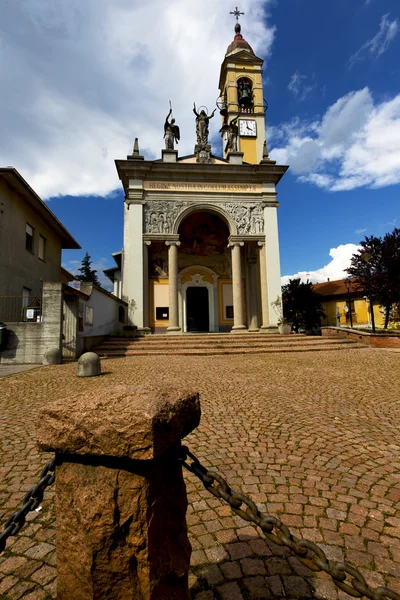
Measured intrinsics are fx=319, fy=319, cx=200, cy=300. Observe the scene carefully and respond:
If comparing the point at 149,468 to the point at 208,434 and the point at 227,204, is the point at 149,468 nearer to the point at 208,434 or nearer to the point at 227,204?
the point at 208,434

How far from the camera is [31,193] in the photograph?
1491cm

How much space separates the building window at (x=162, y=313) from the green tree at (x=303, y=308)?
11.5 m

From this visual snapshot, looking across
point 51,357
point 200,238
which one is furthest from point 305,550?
point 200,238

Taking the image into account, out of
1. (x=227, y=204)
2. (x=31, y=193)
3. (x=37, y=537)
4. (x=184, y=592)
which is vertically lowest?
(x=37, y=537)

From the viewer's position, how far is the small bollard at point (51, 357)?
32.5 ft

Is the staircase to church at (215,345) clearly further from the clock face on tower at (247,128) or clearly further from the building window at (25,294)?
the clock face on tower at (247,128)

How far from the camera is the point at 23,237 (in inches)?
611

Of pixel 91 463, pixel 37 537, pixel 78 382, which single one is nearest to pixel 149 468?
pixel 91 463

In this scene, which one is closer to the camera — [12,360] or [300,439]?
[300,439]

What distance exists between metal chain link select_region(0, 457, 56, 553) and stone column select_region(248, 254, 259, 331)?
20.6 meters

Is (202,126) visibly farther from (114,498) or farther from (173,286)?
(114,498)

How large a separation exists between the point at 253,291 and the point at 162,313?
21.3 ft

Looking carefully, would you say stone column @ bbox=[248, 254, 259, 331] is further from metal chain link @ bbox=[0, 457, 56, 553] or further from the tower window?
metal chain link @ bbox=[0, 457, 56, 553]

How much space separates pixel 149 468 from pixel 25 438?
3161 mm
